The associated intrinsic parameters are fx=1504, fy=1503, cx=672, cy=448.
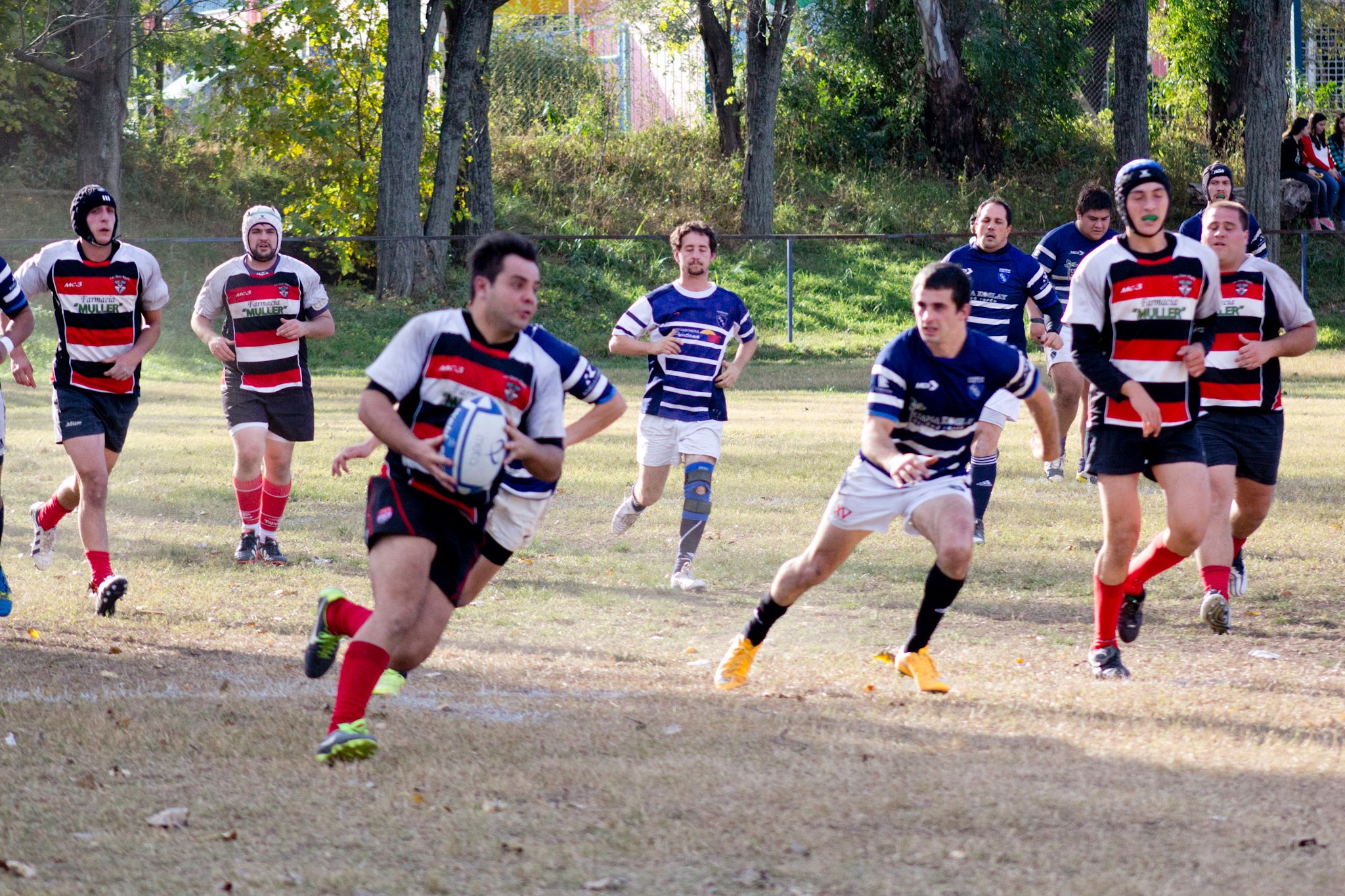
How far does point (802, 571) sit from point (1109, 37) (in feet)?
106

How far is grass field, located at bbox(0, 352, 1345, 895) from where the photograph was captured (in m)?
4.04

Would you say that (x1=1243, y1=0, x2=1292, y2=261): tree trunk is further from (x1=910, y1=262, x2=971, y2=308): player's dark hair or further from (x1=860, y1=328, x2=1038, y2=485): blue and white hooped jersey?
(x1=910, y1=262, x2=971, y2=308): player's dark hair

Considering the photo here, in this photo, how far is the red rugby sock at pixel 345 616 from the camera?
5422 mm

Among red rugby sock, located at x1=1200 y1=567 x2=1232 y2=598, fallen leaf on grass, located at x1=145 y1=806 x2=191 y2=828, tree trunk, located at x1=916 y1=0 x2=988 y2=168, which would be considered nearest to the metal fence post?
tree trunk, located at x1=916 y1=0 x2=988 y2=168

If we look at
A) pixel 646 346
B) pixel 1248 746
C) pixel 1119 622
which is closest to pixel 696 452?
pixel 646 346

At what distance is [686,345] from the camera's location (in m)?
8.60

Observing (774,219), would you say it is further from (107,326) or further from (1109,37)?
(107,326)

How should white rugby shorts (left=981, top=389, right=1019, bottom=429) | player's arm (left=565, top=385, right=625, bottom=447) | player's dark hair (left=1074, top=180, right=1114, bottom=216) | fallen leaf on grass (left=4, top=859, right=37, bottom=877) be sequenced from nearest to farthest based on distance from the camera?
fallen leaf on grass (left=4, top=859, right=37, bottom=877) → player's arm (left=565, top=385, right=625, bottom=447) → white rugby shorts (left=981, top=389, right=1019, bottom=429) → player's dark hair (left=1074, top=180, right=1114, bottom=216)

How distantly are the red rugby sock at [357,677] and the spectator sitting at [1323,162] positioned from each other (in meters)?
24.8

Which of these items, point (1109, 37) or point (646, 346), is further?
point (1109, 37)

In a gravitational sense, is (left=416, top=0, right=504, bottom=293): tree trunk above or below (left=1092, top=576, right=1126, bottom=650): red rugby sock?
above

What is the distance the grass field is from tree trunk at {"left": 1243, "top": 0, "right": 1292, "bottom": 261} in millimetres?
16343

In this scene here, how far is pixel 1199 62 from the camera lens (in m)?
30.8

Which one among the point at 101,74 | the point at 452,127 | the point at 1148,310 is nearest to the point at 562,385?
the point at 1148,310
